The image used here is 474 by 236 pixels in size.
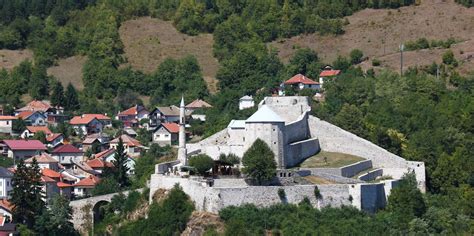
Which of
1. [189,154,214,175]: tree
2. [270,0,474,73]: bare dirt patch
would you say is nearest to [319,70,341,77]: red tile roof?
[270,0,474,73]: bare dirt patch

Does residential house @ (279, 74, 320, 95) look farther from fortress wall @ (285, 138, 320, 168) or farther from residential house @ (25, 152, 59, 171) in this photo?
fortress wall @ (285, 138, 320, 168)

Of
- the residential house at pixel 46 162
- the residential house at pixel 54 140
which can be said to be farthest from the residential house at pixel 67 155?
the residential house at pixel 54 140

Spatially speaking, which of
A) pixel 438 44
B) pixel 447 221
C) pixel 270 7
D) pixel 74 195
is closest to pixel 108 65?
pixel 270 7

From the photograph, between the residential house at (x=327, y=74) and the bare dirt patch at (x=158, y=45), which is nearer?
the residential house at (x=327, y=74)

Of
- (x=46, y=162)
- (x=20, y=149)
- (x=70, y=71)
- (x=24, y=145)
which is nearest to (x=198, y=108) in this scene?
(x=24, y=145)

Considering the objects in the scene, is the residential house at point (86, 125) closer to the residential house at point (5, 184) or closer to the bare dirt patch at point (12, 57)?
the bare dirt patch at point (12, 57)

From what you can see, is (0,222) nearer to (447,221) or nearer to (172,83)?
(447,221)
